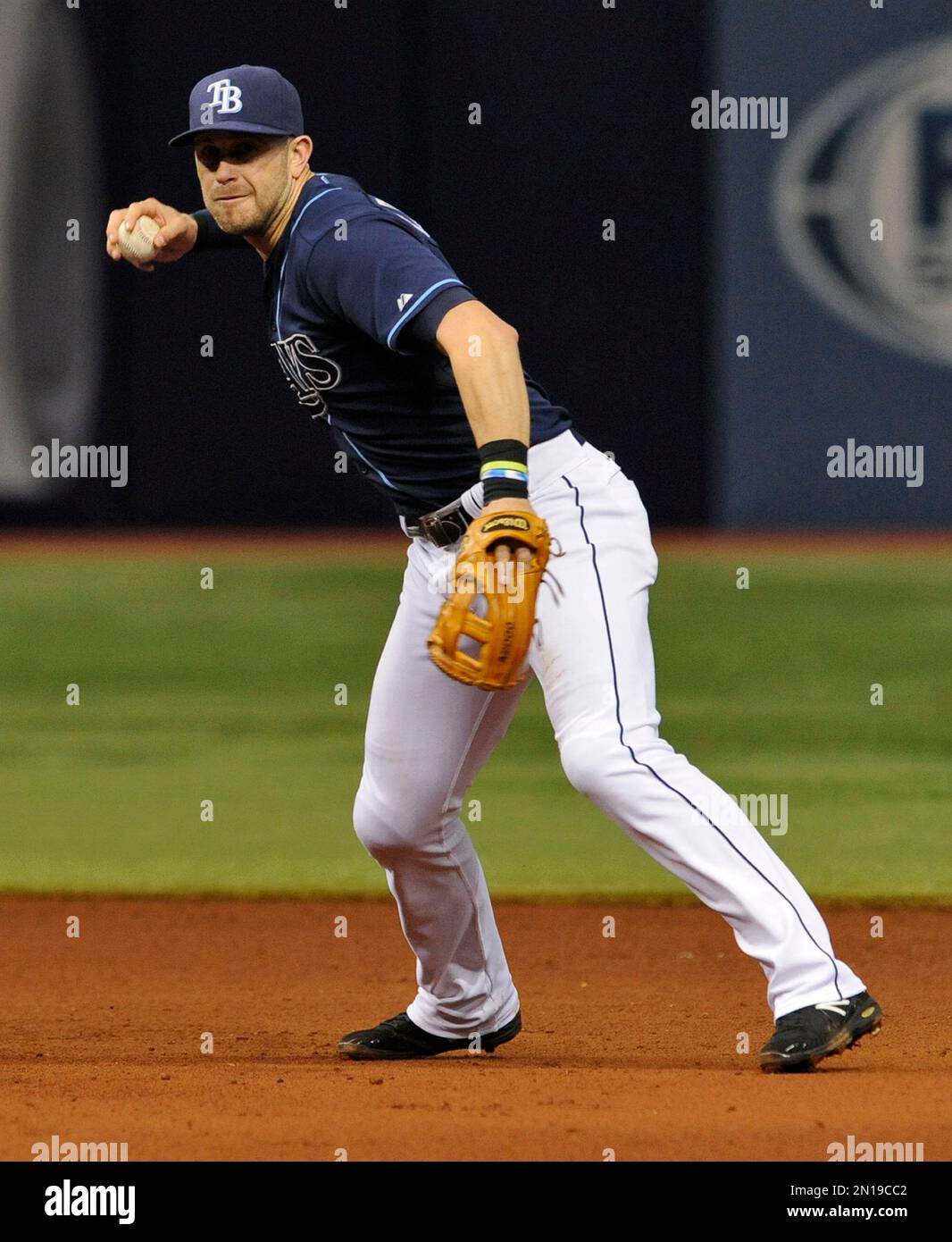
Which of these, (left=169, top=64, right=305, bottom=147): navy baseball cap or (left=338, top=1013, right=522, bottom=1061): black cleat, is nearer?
(left=169, top=64, right=305, bottom=147): navy baseball cap

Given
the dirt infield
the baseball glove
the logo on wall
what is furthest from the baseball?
the logo on wall

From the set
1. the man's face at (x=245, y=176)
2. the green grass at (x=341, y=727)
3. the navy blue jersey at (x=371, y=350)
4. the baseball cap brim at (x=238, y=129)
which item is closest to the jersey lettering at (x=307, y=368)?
the navy blue jersey at (x=371, y=350)

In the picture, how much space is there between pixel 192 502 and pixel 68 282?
2055 millimetres

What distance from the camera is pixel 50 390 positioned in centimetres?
1588

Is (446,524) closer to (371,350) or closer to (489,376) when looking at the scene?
(371,350)

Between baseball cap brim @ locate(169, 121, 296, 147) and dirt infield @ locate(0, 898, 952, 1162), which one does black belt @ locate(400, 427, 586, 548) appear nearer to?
baseball cap brim @ locate(169, 121, 296, 147)

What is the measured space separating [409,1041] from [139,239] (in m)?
1.93

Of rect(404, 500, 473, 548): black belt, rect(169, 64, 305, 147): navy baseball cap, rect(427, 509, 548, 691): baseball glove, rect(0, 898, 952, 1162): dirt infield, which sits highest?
rect(169, 64, 305, 147): navy baseball cap

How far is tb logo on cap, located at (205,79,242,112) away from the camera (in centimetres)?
392

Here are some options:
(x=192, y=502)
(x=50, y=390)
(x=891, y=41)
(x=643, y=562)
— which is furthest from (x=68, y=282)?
(x=643, y=562)

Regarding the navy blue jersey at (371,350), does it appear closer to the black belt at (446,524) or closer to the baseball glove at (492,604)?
the black belt at (446,524)

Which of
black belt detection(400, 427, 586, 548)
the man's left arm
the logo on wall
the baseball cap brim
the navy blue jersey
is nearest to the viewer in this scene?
the man's left arm

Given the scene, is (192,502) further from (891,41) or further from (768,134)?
(891,41)

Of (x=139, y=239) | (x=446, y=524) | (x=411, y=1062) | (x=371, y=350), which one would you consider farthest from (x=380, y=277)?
(x=411, y=1062)
